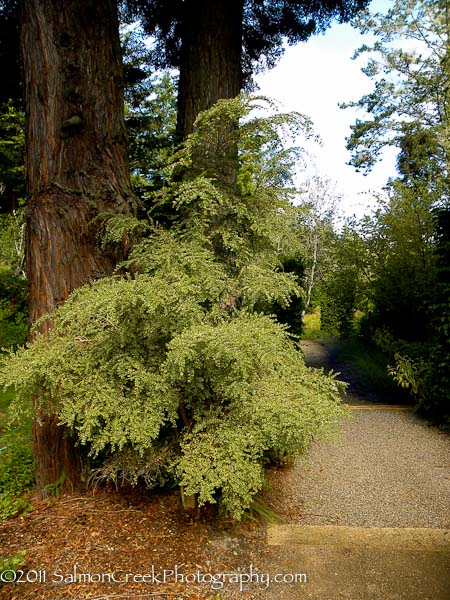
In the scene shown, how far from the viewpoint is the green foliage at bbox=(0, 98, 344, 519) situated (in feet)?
7.52

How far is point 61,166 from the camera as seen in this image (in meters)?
3.07

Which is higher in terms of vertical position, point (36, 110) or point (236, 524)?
point (36, 110)

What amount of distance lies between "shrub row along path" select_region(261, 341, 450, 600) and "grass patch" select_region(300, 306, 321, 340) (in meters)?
8.91

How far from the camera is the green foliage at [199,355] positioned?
2291mm

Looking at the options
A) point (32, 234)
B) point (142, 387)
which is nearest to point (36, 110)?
point (32, 234)

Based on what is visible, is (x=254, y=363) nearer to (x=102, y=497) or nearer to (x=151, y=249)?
(x=151, y=249)

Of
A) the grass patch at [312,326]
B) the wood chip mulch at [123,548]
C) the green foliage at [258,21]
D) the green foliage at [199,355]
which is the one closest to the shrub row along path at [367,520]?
the wood chip mulch at [123,548]

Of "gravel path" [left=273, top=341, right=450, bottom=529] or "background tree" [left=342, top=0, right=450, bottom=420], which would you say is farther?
"background tree" [left=342, top=0, right=450, bottom=420]

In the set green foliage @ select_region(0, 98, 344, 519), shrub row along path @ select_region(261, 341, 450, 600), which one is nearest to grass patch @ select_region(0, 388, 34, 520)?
green foliage @ select_region(0, 98, 344, 519)

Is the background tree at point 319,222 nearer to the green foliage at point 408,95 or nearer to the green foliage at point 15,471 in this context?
the green foliage at point 408,95

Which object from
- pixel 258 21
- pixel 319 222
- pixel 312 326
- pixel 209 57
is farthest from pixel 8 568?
pixel 319 222

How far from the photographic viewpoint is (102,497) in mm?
2955

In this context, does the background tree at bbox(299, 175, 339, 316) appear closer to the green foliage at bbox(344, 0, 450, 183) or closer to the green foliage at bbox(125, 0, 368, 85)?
the green foliage at bbox(344, 0, 450, 183)

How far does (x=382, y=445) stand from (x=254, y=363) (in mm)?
2673
